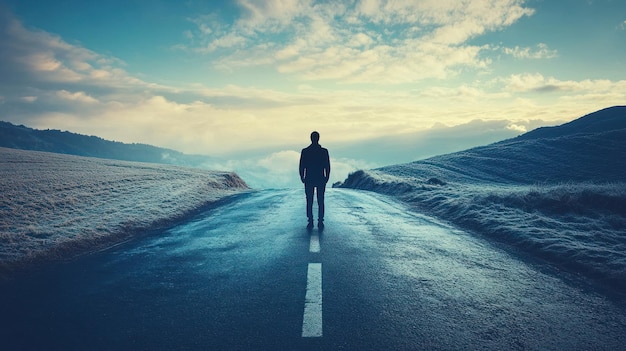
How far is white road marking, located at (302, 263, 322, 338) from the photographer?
144 inches

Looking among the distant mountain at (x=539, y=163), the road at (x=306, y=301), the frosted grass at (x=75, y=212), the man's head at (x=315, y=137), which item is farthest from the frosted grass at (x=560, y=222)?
the distant mountain at (x=539, y=163)

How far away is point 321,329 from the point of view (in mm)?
3674

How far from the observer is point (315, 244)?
24.6ft

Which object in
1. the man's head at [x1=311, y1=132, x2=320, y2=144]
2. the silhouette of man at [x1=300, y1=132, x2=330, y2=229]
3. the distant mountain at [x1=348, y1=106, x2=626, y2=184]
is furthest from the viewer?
the distant mountain at [x1=348, y1=106, x2=626, y2=184]

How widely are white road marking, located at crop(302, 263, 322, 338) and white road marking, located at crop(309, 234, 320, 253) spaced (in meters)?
1.14

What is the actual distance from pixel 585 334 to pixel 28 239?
10.5 meters

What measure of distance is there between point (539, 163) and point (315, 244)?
170 ft

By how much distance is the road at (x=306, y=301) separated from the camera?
11.7 feet

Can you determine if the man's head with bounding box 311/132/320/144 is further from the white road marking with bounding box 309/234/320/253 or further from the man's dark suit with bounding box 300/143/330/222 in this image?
the white road marking with bounding box 309/234/320/253

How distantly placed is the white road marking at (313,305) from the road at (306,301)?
2cm

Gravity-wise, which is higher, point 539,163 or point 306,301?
point 539,163

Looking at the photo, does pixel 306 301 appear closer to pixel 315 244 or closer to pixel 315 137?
pixel 315 244

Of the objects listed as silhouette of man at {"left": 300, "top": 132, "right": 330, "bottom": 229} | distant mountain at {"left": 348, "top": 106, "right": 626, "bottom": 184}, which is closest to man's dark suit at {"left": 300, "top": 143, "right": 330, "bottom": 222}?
silhouette of man at {"left": 300, "top": 132, "right": 330, "bottom": 229}

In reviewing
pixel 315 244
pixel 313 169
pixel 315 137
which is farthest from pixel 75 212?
pixel 315 244
